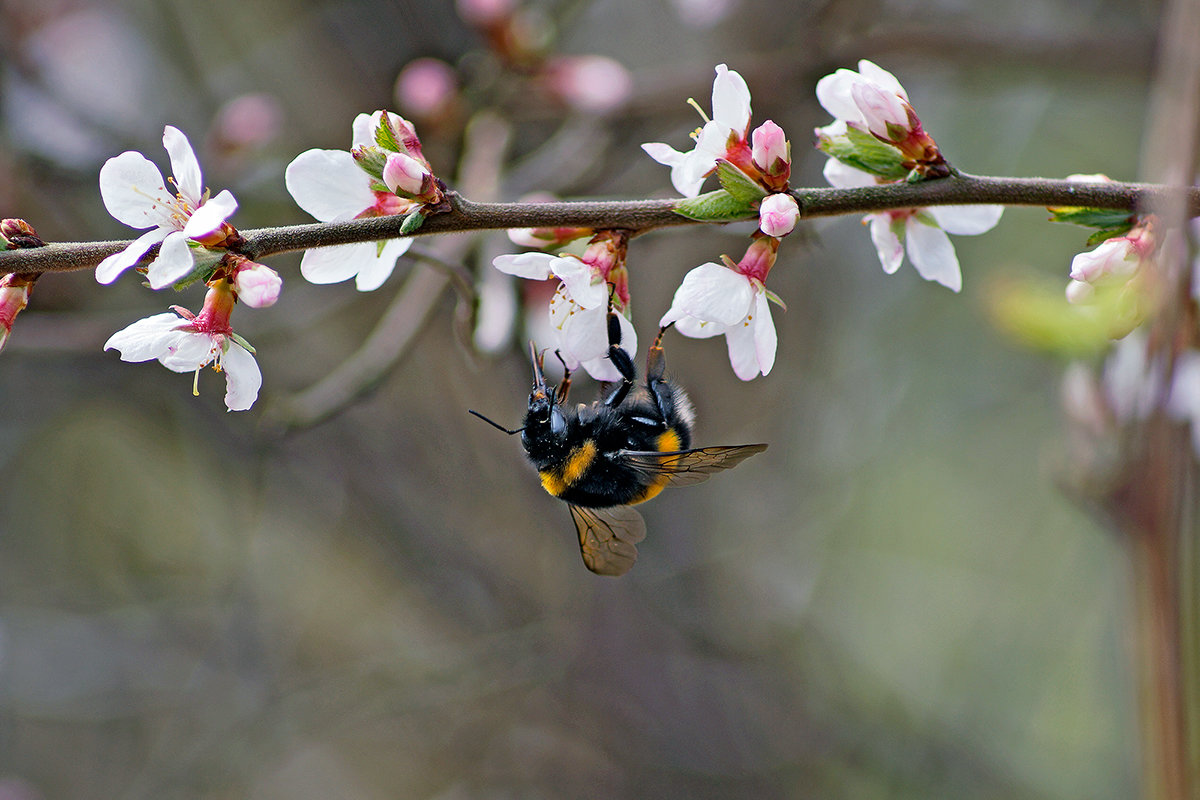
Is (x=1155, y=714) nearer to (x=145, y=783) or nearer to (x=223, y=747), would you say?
(x=223, y=747)

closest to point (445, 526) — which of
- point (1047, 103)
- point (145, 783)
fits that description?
point (145, 783)

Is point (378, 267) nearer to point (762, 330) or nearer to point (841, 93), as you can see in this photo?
point (762, 330)

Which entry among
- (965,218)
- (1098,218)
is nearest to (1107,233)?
(1098,218)

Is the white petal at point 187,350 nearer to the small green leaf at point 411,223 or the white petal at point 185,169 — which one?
the white petal at point 185,169

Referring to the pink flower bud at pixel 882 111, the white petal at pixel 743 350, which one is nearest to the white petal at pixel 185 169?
the white petal at pixel 743 350

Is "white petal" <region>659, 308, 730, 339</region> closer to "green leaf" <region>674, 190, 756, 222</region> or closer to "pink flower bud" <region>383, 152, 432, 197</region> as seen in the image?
"green leaf" <region>674, 190, 756, 222</region>

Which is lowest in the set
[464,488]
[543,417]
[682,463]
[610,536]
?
[464,488]
